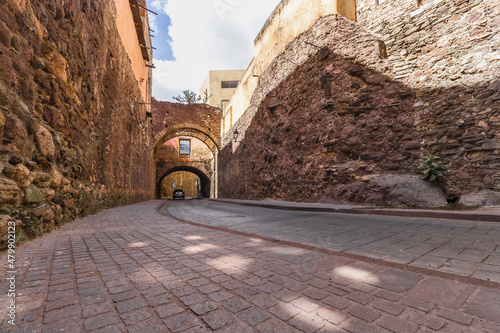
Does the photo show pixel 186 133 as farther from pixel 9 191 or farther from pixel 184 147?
pixel 9 191

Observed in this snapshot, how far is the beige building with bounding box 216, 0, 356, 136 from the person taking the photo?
786 centimetres

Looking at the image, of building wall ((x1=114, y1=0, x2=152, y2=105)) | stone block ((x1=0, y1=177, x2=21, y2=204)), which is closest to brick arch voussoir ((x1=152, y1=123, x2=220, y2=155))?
building wall ((x1=114, y1=0, x2=152, y2=105))

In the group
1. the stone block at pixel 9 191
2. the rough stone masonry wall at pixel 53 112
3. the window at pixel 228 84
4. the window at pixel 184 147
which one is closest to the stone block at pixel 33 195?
the rough stone masonry wall at pixel 53 112

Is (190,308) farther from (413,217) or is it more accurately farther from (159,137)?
(159,137)

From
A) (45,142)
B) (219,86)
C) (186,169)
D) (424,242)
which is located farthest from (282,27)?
(219,86)

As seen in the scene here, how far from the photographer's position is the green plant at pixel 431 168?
546 centimetres

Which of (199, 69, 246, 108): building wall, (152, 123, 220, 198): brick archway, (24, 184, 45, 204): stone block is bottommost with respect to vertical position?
(24, 184, 45, 204): stone block

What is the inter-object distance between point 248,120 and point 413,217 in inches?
400

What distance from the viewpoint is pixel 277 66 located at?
10.3 m

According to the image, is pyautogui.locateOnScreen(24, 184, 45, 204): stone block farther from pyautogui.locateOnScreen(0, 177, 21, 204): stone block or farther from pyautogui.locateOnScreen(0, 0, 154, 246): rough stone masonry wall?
pyautogui.locateOnScreen(0, 177, 21, 204): stone block

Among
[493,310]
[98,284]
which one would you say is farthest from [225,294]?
[493,310]

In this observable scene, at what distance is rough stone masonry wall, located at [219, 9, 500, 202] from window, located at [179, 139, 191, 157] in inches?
656

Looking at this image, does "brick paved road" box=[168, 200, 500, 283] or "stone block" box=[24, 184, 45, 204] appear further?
"stone block" box=[24, 184, 45, 204]

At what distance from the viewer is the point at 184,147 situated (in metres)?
25.5
